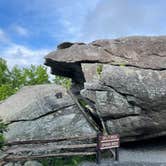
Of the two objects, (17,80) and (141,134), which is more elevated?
(17,80)

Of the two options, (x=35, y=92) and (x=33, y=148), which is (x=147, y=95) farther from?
(x=35, y=92)

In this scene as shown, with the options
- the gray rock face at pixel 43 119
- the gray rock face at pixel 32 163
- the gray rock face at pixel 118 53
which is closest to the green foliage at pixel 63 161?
the gray rock face at pixel 32 163

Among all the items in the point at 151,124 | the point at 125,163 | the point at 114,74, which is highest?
the point at 114,74

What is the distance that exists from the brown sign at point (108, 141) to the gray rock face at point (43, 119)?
3.67 feet

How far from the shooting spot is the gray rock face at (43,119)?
13.0m

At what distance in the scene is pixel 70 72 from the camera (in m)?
18.0

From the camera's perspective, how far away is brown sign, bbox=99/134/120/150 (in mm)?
11734

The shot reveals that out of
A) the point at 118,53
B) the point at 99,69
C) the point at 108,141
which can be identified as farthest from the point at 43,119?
the point at 118,53

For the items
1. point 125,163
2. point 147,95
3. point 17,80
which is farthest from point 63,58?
point 17,80

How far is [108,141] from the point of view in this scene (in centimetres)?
1188

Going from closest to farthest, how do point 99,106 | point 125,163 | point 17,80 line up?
point 125,163 < point 99,106 < point 17,80

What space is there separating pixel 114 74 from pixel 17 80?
1711 cm

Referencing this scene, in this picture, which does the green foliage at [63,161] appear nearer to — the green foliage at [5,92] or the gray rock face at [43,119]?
the gray rock face at [43,119]

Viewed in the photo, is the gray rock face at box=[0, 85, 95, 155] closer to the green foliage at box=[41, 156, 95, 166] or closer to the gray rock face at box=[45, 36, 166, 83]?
the green foliage at box=[41, 156, 95, 166]
